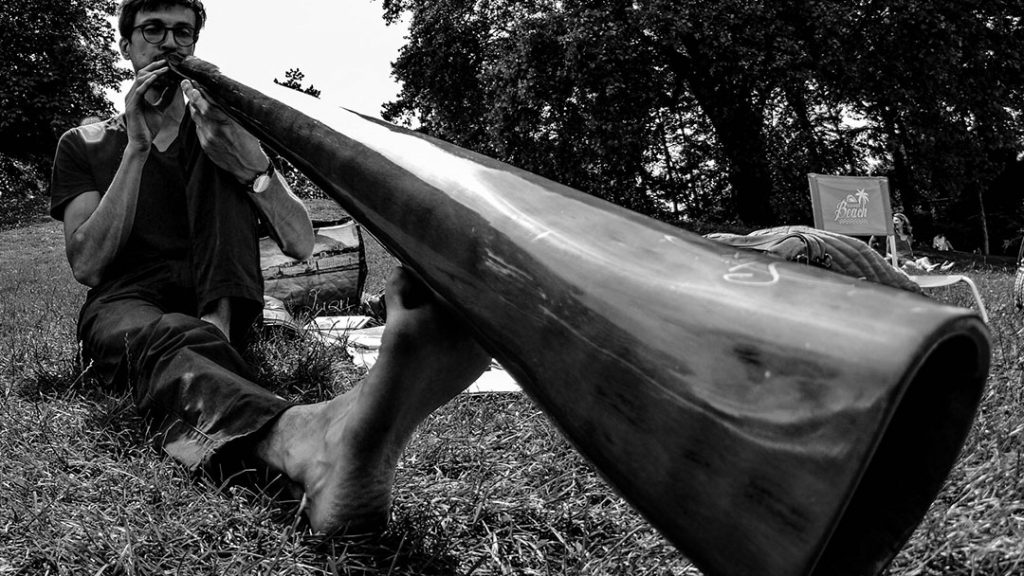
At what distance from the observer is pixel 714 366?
622 mm

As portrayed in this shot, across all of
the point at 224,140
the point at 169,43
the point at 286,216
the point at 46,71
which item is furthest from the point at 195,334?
the point at 46,71

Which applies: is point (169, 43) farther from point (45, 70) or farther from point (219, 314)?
point (45, 70)

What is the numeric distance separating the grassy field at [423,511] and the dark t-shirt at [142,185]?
0.49 metres

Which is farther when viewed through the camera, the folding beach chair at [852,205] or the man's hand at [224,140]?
the folding beach chair at [852,205]

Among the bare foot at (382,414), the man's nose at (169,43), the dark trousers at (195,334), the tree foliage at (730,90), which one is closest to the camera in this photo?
the bare foot at (382,414)

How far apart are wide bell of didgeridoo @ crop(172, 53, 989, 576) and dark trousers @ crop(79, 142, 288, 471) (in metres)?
0.81

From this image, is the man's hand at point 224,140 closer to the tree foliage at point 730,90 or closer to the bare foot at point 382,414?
the bare foot at point 382,414

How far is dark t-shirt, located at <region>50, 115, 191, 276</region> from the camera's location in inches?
92.4

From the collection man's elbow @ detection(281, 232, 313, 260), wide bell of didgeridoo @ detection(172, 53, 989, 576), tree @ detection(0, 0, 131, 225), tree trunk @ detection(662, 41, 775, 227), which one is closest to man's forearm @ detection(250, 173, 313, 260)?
man's elbow @ detection(281, 232, 313, 260)

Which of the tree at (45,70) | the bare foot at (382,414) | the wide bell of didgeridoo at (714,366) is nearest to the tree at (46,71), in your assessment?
the tree at (45,70)

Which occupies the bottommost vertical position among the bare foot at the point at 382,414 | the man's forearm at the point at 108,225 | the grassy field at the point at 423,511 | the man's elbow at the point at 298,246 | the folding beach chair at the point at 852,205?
the folding beach chair at the point at 852,205

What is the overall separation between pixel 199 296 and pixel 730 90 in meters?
15.1

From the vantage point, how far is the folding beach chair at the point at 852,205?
8.82 m

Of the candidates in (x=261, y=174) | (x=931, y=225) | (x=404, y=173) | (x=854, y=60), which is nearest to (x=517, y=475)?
(x=404, y=173)
